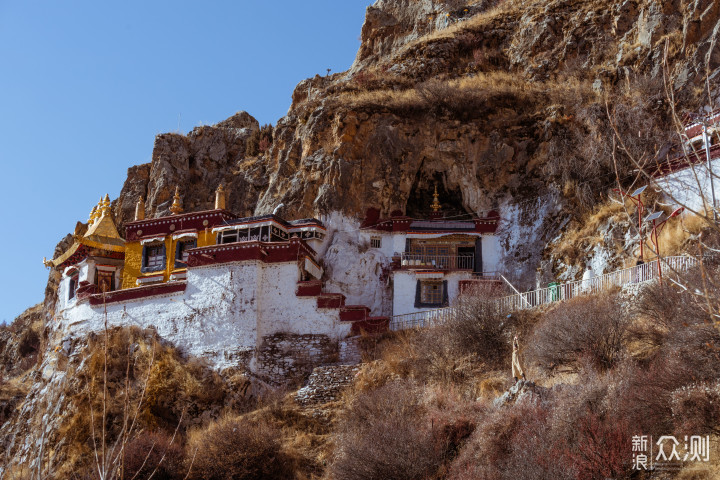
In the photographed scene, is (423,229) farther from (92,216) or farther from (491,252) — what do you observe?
(92,216)

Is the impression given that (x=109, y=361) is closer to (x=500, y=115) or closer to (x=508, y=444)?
(x=508, y=444)

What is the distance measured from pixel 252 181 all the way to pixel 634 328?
75.0 ft

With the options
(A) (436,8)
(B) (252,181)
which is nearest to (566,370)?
(B) (252,181)

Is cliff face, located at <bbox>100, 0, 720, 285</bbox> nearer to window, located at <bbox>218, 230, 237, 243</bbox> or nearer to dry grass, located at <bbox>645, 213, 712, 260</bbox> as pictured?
window, located at <bbox>218, 230, 237, 243</bbox>

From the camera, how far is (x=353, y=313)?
3039cm

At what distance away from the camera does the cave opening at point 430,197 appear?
124ft

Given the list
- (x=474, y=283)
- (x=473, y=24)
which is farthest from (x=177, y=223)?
(x=473, y=24)

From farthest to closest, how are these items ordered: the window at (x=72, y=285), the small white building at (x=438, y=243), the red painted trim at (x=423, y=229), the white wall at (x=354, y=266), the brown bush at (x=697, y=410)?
the window at (x=72, y=285)
the red painted trim at (x=423, y=229)
the small white building at (x=438, y=243)
the white wall at (x=354, y=266)
the brown bush at (x=697, y=410)

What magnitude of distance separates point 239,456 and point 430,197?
19.1 meters

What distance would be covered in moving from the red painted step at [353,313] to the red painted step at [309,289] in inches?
49.5

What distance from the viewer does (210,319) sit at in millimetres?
30828

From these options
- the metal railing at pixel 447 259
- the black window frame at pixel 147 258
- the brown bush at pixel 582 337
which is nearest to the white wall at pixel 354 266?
the metal railing at pixel 447 259

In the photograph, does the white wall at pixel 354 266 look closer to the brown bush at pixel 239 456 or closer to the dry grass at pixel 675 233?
the brown bush at pixel 239 456

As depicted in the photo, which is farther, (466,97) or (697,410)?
(466,97)
